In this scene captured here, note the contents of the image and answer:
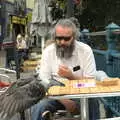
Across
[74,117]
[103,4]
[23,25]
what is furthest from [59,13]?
[23,25]

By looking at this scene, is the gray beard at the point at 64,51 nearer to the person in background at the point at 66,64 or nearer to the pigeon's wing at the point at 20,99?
the person in background at the point at 66,64

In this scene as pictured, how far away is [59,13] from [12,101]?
1142cm

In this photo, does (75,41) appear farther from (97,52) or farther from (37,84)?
(97,52)

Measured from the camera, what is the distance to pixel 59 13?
15008 mm

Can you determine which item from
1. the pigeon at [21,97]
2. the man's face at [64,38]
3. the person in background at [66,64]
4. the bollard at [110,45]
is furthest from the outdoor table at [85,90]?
the bollard at [110,45]

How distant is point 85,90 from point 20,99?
0.49m

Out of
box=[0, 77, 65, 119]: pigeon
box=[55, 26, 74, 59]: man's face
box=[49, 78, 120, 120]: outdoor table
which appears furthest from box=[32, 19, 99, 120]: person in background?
box=[0, 77, 65, 119]: pigeon

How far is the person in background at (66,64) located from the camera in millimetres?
4676

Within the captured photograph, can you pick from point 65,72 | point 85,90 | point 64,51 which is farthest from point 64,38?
point 85,90

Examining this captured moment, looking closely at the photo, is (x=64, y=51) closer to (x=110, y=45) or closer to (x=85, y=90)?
A: (x=85, y=90)

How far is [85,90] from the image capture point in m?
3.74

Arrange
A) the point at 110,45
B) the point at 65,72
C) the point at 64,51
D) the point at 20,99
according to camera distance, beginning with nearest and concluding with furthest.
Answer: the point at 20,99 < the point at 65,72 < the point at 64,51 < the point at 110,45

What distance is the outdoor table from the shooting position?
3.66m

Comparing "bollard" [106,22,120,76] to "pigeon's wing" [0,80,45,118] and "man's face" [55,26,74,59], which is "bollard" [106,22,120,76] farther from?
"pigeon's wing" [0,80,45,118]
